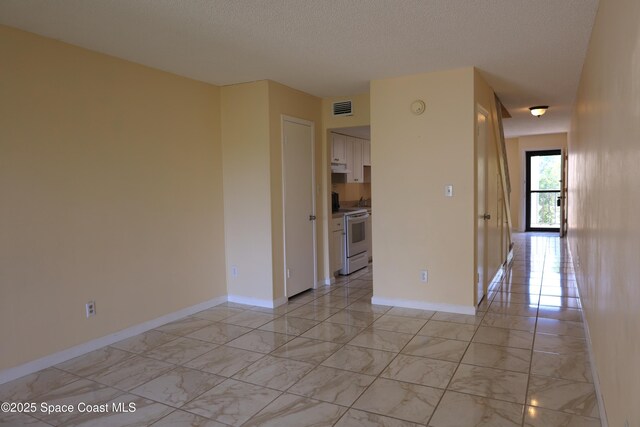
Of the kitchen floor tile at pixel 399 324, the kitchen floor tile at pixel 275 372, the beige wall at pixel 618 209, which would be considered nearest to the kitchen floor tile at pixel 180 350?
the kitchen floor tile at pixel 275 372

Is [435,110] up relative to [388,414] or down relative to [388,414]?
up

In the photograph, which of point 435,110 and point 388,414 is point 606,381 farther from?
point 435,110

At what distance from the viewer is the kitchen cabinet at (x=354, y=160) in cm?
674

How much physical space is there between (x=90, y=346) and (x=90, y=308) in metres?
0.30

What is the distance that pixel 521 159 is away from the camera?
409 inches

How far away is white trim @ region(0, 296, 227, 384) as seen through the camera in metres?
2.89

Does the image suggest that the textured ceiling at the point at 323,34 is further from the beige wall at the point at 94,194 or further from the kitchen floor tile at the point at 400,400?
the kitchen floor tile at the point at 400,400

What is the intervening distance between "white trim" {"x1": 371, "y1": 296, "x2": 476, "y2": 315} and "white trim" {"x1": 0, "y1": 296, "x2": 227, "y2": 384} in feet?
6.05

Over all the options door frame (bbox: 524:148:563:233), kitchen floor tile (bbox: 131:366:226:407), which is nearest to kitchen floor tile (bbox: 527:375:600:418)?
kitchen floor tile (bbox: 131:366:226:407)

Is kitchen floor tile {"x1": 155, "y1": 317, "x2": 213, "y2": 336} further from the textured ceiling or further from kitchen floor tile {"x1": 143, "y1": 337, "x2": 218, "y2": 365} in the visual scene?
the textured ceiling

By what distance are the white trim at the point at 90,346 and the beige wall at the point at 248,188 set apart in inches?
22.2

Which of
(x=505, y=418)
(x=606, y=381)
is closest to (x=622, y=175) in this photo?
(x=606, y=381)

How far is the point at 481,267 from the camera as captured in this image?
180 inches

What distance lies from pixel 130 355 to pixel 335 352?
5.16 feet
